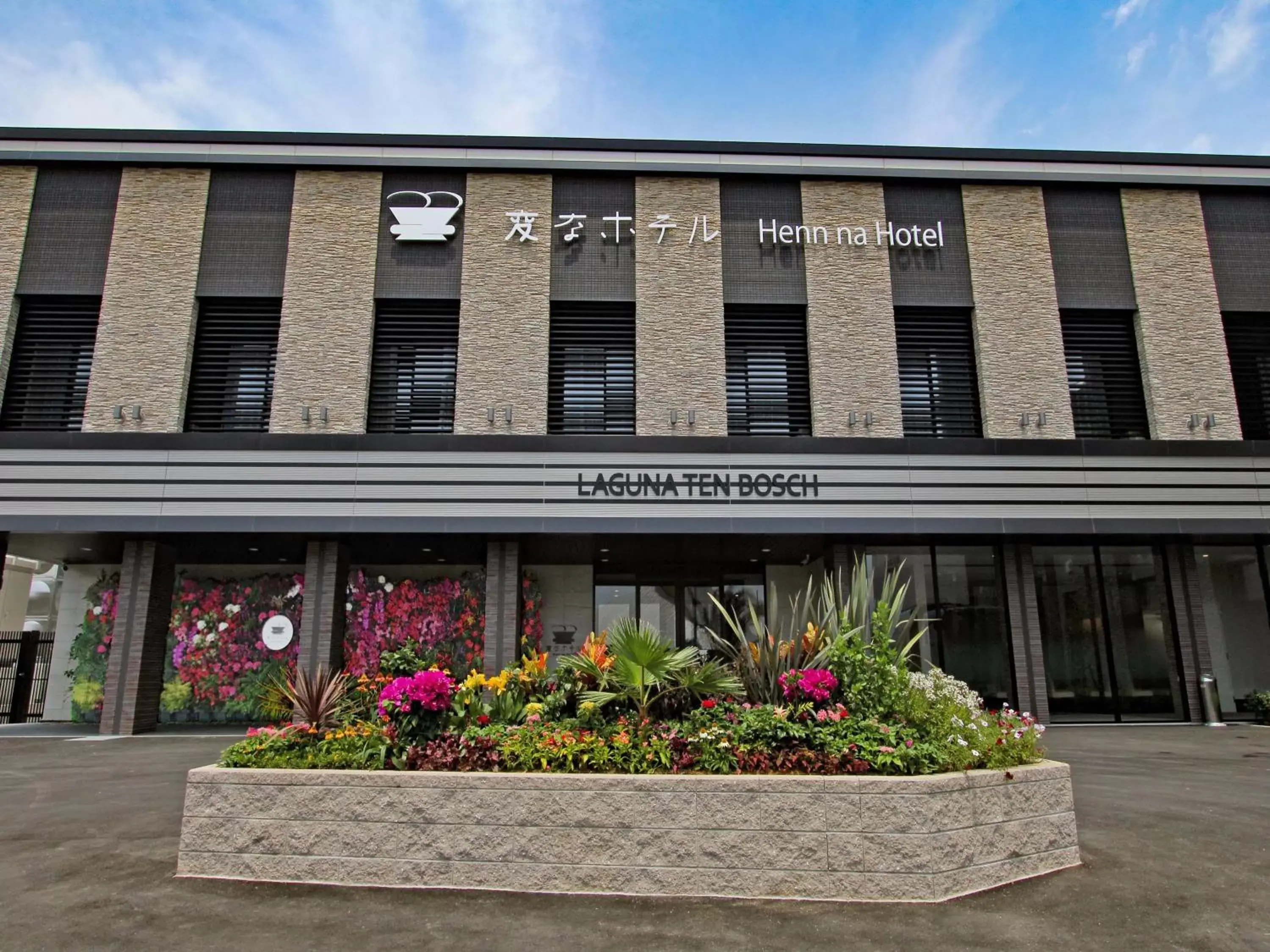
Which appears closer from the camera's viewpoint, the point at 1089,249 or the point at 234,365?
the point at 234,365

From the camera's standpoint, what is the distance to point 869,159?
18.7 meters

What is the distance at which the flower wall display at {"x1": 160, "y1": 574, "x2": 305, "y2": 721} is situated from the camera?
60.7 feet

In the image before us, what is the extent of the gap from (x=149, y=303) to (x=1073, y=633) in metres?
21.1

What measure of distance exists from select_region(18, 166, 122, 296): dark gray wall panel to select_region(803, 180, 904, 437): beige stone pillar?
1542 cm

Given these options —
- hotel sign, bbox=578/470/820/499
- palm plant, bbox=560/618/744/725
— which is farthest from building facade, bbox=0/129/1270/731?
palm plant, bbox=560/618/744/725

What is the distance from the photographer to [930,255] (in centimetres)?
1845

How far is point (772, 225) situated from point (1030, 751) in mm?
13863

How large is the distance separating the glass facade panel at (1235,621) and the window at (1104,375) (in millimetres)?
3505

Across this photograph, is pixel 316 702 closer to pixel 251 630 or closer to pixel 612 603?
pixel 612 603

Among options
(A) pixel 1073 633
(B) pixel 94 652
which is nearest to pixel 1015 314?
(A) pixel 1073 633

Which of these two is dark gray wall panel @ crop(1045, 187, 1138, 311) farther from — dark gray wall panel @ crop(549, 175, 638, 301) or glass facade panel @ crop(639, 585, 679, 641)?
glass facade panel @ crop(639, 585, 679, 641)

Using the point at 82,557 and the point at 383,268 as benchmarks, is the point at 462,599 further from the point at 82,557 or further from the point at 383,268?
the point at 82,557

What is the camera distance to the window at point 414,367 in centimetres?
1742

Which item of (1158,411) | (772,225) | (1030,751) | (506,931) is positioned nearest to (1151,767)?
(1030,751)
